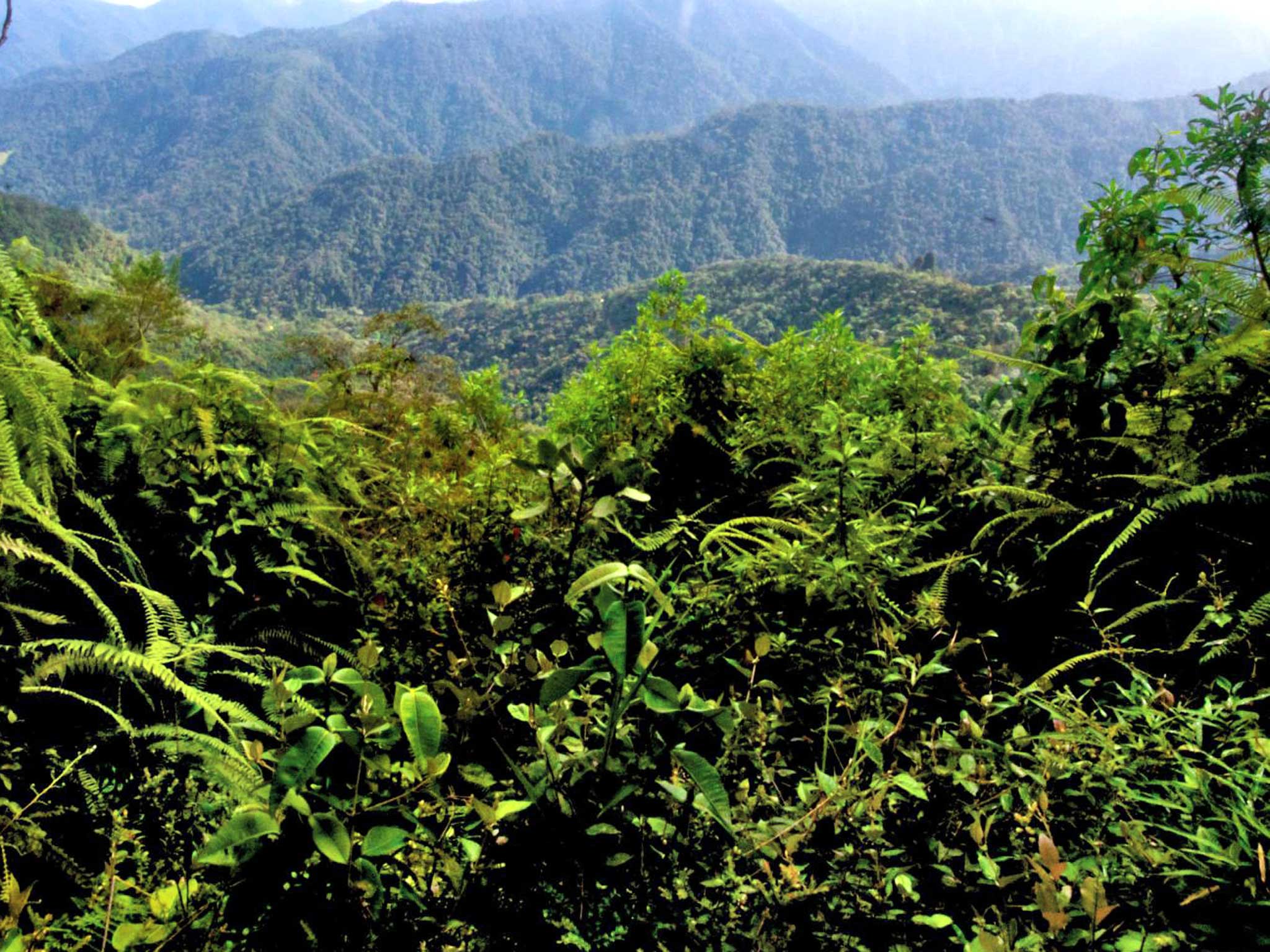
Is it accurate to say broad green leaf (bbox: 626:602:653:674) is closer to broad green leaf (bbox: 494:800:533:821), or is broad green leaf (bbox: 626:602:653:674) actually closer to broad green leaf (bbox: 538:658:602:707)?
broad green leaf (bbox: 538:658:602:707)

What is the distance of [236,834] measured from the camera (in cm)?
86

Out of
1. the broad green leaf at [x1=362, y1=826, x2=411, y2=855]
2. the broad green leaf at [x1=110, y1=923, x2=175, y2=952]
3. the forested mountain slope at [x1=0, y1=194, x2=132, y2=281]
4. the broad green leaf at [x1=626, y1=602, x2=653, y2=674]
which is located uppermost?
the broad green leaf at [x1=626, y1=602, x2=653, y2=674]

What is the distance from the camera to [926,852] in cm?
105

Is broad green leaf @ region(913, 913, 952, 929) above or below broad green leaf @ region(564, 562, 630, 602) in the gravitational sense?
below

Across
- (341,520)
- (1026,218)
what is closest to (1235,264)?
(341,520)

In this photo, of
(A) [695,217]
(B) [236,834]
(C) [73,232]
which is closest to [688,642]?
(B) [236,834]

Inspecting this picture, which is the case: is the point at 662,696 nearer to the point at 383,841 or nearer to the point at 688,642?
the point at 383,841

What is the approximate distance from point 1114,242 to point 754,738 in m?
1.83

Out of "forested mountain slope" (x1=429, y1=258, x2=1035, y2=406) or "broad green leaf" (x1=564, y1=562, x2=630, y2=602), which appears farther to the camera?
"forested mountain slope" (x1=429, y1=258, x2=1035, y2=406)

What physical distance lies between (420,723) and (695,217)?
202 meters

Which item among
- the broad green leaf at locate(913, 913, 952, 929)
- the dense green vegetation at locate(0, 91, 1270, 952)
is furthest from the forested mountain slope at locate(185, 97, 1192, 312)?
the broad green leaf at locate(913, 913, 952, 929)

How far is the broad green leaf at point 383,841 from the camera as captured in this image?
883mm

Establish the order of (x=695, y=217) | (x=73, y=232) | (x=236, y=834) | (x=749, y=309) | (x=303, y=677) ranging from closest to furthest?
(x=236, y=834)
(x=303, y=677)
(x=749, y=309)
(x=73, y=232)
(x=695, y=217)

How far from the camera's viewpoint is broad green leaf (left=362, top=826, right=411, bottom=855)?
2.90ft
